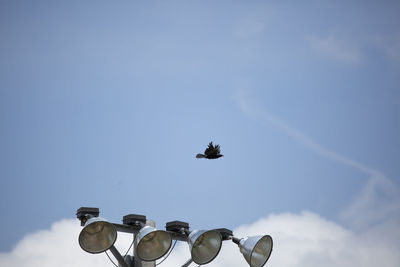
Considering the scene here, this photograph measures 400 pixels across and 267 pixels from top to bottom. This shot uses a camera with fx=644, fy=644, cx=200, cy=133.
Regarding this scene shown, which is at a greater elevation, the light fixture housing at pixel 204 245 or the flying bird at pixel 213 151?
the flying bird at pixel 213 151

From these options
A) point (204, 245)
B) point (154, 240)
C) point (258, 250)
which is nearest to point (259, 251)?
point (258, 250)

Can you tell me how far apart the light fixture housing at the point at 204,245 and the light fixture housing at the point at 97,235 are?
41.5 inches

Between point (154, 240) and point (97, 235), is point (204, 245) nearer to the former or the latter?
point (154, 240)

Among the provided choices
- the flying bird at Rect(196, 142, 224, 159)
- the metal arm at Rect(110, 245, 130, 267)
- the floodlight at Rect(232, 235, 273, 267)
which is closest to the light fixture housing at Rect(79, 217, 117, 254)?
the metal arm at Rect(110, 245, 130, 267)

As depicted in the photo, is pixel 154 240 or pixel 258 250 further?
pixel 258 250

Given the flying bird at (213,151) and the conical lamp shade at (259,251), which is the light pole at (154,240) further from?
the flying bird at (213,151)

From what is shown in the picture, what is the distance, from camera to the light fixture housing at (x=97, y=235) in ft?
24.0

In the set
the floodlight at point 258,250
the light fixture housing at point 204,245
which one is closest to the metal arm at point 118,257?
the light fixture housing at point 204,245

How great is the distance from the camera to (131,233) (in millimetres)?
8133

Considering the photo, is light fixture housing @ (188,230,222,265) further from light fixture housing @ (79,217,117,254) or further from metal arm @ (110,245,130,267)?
light fixture housing @ (79,217,117,254)

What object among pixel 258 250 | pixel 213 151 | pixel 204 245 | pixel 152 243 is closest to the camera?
pixel 152 243

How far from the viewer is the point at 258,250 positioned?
820 cm

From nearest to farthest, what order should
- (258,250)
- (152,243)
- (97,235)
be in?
(97,235) < (152,243) < (258,250)

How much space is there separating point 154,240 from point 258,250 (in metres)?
1.41
